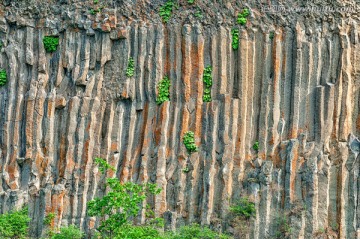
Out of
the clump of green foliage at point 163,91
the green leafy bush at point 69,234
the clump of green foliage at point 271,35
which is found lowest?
the green leafy bush at point 69,234

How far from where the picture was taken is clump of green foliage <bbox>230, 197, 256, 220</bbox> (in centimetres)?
2705

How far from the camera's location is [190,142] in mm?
28516

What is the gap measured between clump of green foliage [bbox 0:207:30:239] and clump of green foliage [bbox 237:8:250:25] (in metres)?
9.49

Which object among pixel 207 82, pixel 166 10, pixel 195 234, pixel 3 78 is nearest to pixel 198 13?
pixel 166 10

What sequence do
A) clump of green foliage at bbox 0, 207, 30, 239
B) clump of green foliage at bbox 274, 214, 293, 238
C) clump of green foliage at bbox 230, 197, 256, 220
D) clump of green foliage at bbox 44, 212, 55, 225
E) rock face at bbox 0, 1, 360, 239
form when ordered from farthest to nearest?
clump of green foliage at bbox 44, 212, 55, 225 < rock face at bbox 0, 1, 360, 239 < clump of green foliage at bbox 230, 197, 256, 220 < clump of green foliage at bbox 0, 207, 30, 239 < clump of green foliage at bbox 274, 214, 293, 238

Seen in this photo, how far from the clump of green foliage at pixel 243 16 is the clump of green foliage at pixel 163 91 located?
3098 millimetres

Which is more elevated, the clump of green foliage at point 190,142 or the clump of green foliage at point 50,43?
the clump of green foliage at point 50,43

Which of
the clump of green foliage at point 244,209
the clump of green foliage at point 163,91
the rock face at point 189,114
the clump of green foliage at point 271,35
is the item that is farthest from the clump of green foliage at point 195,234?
the clump of green foliage at point 271,35

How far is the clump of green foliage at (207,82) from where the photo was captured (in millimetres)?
29062

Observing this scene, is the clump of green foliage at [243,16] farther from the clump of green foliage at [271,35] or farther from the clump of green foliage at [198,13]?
the clump of green foliage at [198,13]

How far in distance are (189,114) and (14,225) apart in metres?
6.64

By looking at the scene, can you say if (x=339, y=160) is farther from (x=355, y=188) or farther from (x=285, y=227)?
(x=285, y=227)

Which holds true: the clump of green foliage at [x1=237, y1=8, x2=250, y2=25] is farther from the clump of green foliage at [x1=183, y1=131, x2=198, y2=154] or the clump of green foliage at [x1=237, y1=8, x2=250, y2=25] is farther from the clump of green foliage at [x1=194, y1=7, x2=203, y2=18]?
the clump of green foliage at [x1=183, y1=131, x2=198, y2=154]

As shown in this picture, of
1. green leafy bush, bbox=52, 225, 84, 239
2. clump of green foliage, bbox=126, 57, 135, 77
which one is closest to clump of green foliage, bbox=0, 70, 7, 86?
clump of green foliage, bbox=126, 57, 135, 77
